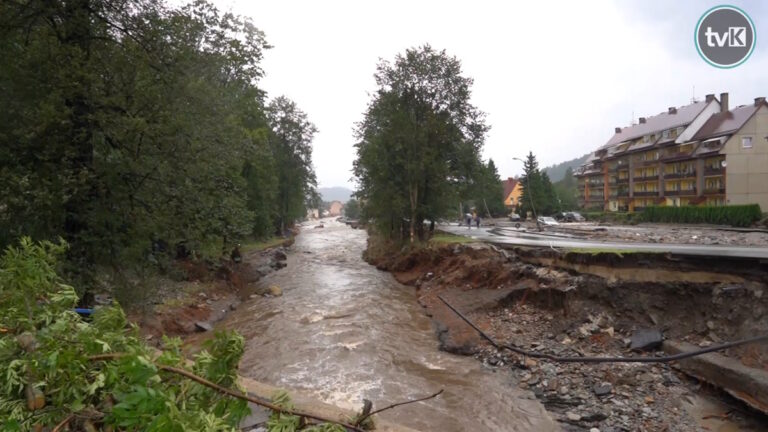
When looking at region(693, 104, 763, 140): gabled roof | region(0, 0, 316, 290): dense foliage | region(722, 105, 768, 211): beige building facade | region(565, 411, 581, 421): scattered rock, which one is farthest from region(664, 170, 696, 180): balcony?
region(0, 0, 316, 290): dense foliage

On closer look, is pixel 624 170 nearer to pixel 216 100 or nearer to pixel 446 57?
pixel 446 57

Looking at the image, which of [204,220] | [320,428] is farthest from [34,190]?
[320,428]

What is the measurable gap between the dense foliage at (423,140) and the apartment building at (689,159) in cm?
3073

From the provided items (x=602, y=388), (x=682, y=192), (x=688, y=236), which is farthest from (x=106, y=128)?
(x=682, y=192)

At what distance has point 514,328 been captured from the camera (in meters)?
13.3

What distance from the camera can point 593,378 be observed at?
955cm

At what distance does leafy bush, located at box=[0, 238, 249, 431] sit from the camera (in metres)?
2.23

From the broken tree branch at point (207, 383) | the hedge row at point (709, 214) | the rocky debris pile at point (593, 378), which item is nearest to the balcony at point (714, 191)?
the hedge row at point (709, 214)

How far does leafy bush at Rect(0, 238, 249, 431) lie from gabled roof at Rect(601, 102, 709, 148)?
2464 inches

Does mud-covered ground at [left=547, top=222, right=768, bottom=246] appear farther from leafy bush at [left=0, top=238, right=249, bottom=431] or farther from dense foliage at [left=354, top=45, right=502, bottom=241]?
leafy bush at [left=0, top=238, right=249, bottom=431]

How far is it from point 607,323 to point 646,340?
1.26 metres

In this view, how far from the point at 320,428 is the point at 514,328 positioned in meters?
11.7

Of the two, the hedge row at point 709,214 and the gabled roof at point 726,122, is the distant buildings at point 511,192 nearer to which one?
the gabled roof at point 726,122

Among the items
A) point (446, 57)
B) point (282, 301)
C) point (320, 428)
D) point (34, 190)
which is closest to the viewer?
point (320, 428)
